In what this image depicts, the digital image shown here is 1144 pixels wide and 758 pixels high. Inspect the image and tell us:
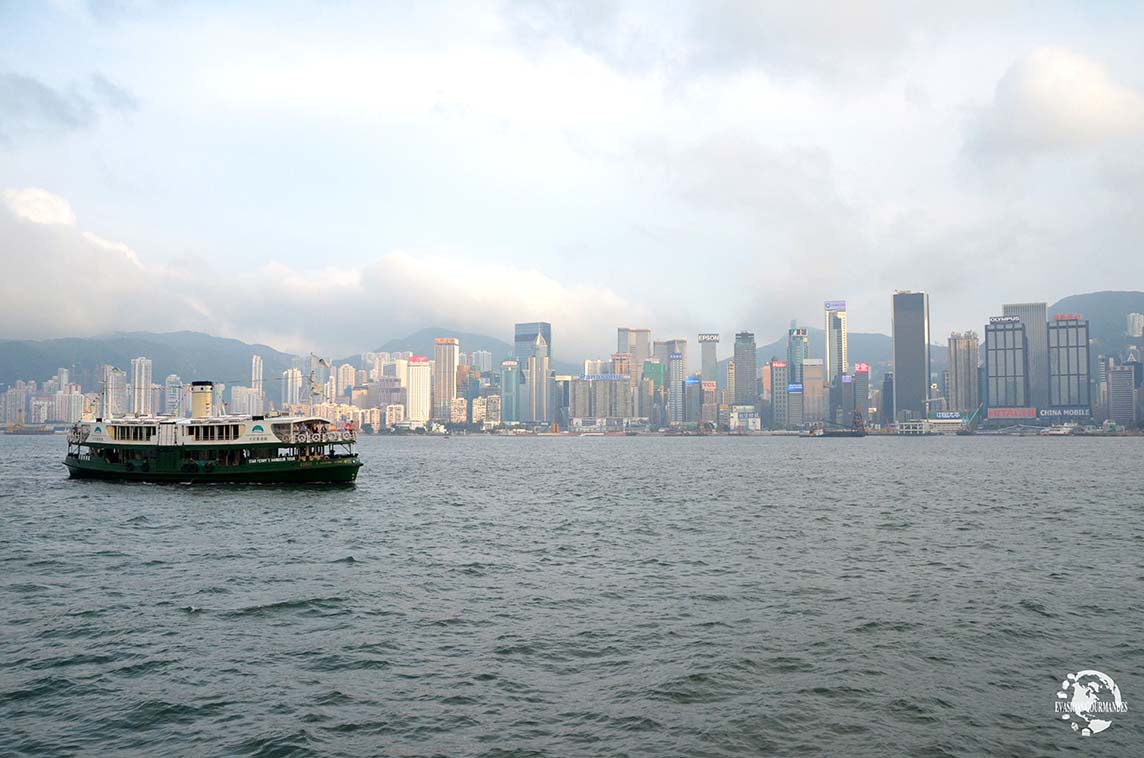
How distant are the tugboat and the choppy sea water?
17.9 metres

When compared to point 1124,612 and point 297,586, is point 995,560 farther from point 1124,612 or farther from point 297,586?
point 297,586

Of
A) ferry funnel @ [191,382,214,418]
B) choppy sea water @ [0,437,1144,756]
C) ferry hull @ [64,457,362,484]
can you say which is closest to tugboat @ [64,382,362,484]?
ferry hull @ [64,457,362,484]

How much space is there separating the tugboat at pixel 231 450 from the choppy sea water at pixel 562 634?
17898mm

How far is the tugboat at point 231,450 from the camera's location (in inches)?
2835

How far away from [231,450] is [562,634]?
57.2 meters

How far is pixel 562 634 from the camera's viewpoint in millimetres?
25141

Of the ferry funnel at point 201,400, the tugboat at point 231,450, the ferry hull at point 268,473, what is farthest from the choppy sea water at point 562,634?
the ferry funnel at point 201,400

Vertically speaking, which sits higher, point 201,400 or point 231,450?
point 201,400

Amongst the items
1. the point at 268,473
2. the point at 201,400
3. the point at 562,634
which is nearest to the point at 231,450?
the point at 268,473

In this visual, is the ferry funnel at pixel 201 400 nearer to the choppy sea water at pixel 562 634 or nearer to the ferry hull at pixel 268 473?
the ferry hull at pixel 268 473

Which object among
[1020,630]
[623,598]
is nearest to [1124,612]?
[1020,630]

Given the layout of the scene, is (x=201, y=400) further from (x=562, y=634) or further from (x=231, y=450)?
(x=562, y=634)

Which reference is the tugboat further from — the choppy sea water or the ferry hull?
the choppy sea water

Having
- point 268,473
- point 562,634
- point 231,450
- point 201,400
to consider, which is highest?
point 201,400
